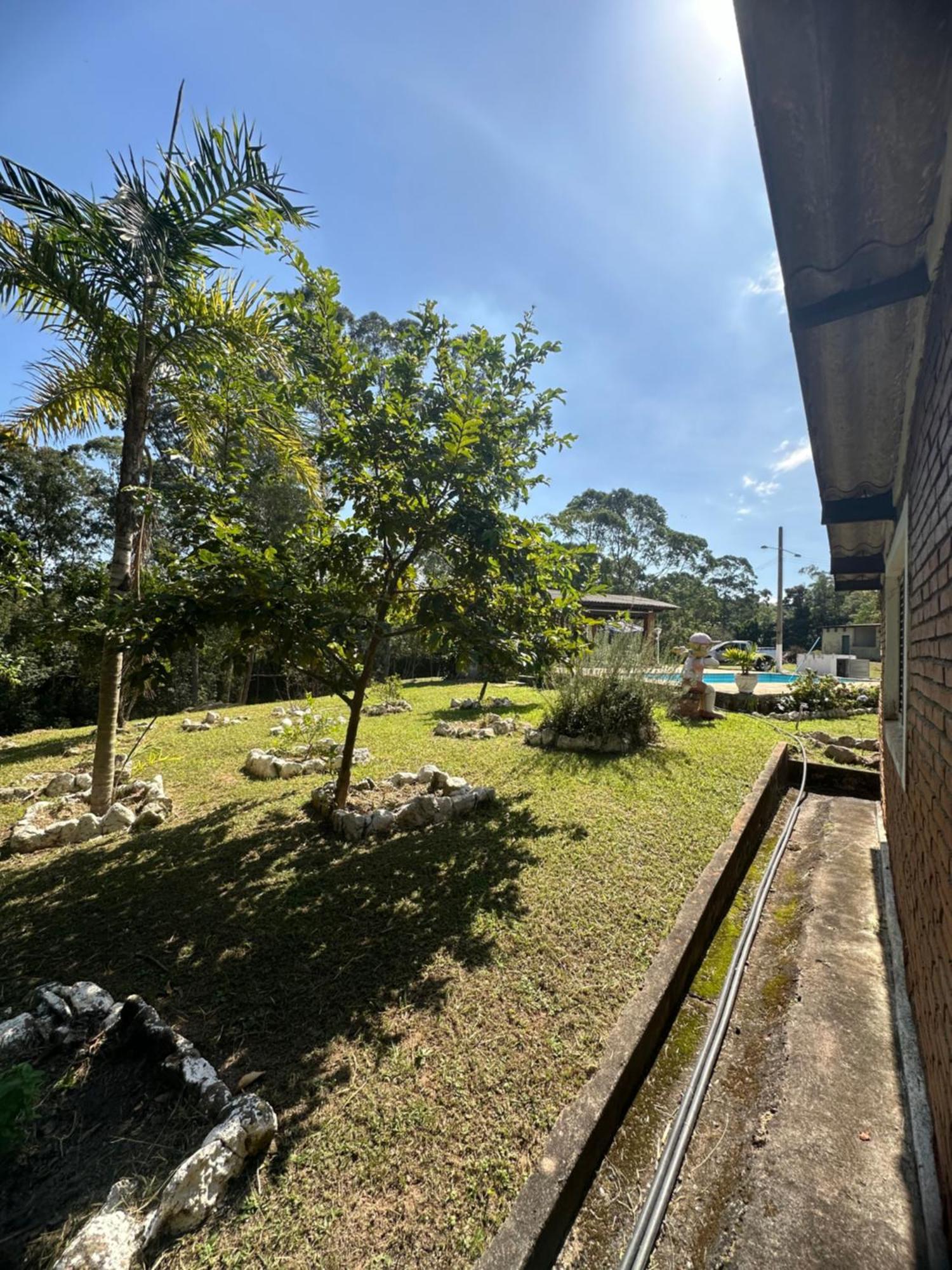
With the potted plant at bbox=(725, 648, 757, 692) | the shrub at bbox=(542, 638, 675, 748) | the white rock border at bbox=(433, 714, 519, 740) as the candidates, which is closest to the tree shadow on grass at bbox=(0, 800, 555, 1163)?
the shrub at bbox=(542, 638, 675, 748)

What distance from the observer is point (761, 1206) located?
1557 mm

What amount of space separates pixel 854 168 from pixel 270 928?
386 centimetres

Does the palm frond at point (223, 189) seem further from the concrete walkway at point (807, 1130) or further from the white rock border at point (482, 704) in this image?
the white rock border at point (482, 704)

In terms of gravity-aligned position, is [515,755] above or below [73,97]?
below

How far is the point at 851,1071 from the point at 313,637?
338 cm

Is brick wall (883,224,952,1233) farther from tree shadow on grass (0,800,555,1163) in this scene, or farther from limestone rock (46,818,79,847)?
limestone rock (46,818,79,847)

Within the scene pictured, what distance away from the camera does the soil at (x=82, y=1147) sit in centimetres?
135

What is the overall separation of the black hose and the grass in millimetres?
339

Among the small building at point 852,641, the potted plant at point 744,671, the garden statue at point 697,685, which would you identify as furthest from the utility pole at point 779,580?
the garden statue at point 697,685

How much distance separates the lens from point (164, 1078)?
179 cm

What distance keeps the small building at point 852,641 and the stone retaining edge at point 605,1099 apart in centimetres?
3108

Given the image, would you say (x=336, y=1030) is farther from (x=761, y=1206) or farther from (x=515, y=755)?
(x=515, y=755)

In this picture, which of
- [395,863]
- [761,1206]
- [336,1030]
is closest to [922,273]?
[761,1206]

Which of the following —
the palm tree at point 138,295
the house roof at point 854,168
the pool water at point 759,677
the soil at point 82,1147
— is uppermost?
the palm tree at point 138,295
